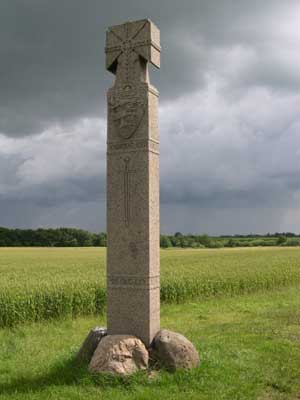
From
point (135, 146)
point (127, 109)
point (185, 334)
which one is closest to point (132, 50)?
point (127, 109)

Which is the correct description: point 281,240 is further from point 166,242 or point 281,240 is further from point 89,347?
point 89,347

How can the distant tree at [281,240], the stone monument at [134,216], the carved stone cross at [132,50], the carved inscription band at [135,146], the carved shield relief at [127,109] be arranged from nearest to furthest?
1. the stone monument at [134,216]
2. the carved inscription band at [135,146]
3. the carved shield relief at [127,109]
4. the carved stone cross at [132,50]
5. the distant tree at [281,240]

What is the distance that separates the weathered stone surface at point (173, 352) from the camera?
8242mm

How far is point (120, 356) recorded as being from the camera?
8.02 m

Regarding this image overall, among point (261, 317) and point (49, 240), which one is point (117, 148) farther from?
point (49, 240)

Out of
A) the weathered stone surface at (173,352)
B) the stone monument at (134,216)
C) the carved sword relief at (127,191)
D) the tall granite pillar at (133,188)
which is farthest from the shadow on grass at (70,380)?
the carved sword relief at (127,191)

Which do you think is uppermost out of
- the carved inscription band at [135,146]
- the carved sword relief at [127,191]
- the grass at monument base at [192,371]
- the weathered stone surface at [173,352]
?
the carved inscription band at [135,146]

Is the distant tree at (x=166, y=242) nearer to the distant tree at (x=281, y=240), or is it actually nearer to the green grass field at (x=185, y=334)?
the distant tree at (x=281, y=240)

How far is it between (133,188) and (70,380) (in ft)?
10.7

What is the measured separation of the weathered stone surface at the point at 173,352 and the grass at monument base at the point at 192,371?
0.16m

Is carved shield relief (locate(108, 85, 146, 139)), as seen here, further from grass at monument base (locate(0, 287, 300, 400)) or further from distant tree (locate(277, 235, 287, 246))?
distant tree (locate(277, 235, 287, 246))

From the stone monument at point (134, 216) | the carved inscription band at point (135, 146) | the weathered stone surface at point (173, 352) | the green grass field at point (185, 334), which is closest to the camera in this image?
the green grass field at point (185, 334)

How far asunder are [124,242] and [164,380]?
2.30 m

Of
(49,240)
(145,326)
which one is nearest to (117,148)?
(145,326)
